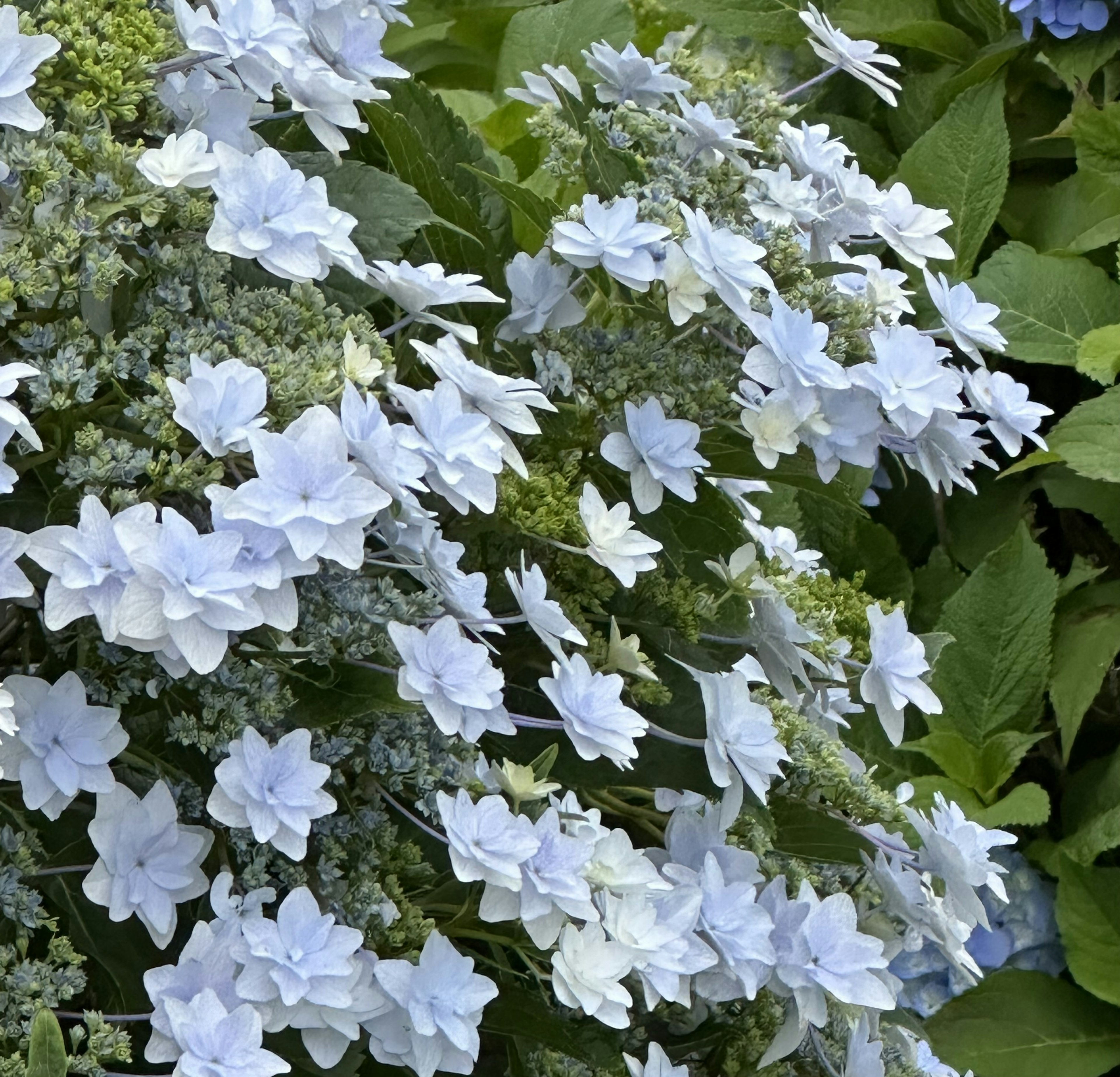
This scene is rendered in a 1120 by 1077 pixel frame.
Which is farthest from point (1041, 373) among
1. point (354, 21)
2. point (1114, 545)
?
point (354, 21)

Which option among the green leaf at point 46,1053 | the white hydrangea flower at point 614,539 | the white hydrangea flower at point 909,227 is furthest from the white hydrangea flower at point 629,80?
the green leaf at point 46,1053

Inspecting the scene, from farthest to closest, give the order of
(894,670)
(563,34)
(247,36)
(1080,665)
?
(1080,665) < (563,34) < (894,670) < (247,36)

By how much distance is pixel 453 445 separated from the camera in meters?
0.48

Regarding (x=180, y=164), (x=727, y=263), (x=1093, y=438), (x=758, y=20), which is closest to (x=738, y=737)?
(x=727, y=263)

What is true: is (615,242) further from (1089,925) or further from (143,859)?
(1089,925)

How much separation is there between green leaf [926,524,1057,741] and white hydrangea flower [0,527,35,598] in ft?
2.77

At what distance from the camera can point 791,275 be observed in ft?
1.93

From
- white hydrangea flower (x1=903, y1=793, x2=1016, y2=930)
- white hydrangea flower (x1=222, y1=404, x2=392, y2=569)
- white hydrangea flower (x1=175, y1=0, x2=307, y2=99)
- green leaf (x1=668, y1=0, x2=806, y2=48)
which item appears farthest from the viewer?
green leaf (x1=668, y1=0, x2=806, y2=48)

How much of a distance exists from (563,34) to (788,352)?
0.44 metres

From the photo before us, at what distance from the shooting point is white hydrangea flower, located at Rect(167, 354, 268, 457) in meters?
0.44

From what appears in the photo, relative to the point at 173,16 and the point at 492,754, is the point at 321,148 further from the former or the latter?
the point at 492,754

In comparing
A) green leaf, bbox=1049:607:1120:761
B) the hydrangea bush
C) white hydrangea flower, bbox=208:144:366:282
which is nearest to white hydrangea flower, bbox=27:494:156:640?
the hydrangea bush

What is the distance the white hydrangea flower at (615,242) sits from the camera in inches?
21.3

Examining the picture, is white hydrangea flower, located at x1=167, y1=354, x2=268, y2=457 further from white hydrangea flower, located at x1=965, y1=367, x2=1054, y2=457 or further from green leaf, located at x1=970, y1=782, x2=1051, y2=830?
green leaf, located at x1=970, y1=782, x2=1051, y2=830
